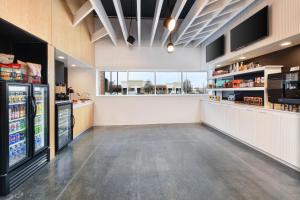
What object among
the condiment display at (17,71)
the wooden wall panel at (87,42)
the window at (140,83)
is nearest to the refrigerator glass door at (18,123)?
the condiment display at (17,71)

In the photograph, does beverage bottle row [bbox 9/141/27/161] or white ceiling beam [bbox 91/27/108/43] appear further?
white ceiling beam [bbox 91/27/108/43]

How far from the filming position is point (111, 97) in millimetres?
7570

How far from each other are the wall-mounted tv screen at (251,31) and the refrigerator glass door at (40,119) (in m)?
4.37

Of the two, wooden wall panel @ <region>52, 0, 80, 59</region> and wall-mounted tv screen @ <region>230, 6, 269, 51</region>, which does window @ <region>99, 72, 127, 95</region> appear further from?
wall-mounted tv screen @ <region>230, 6, 269, 51</region>

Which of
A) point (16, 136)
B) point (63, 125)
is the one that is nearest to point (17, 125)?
point (16, 136)

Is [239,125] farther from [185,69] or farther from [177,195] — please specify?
[185,69]

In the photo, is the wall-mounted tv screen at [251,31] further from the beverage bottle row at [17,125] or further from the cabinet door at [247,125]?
the beverage bottle row at [17,125]

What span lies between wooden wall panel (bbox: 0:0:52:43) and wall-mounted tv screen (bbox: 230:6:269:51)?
4.20m

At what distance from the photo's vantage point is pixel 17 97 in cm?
281

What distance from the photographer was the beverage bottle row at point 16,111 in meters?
2.70

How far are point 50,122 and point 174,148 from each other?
8.88ft

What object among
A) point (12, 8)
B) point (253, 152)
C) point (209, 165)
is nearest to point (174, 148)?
point (209, 165)

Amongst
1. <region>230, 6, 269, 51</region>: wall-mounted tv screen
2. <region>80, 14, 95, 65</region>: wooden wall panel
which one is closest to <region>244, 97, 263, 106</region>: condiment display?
<region>230, 6, 269, 51</region>: wall-mounted tv screen

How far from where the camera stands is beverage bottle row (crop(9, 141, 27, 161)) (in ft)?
9.05
